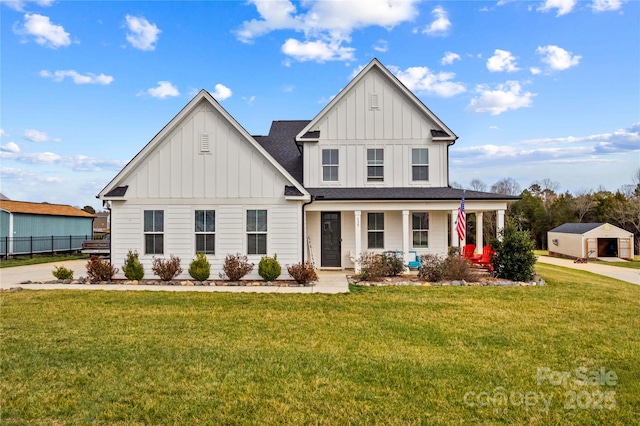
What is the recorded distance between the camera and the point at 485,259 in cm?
1468

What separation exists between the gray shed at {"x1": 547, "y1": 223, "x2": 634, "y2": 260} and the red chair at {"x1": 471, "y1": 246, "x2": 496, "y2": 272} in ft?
64.6

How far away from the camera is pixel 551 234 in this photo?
3469cm

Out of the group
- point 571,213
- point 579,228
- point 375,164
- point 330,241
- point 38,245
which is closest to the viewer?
point 330,241

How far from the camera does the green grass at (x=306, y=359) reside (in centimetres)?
396

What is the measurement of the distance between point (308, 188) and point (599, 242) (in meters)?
27.1

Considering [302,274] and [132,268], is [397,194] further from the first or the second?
[132,268]

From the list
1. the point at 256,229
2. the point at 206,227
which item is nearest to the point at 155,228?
the point at 206,227

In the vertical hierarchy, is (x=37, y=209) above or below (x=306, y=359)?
above

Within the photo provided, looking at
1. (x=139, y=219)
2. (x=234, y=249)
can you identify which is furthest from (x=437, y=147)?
(x=139, y=219)

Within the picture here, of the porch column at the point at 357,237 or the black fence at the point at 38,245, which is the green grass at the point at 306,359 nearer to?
the porch column at the point at 357,237

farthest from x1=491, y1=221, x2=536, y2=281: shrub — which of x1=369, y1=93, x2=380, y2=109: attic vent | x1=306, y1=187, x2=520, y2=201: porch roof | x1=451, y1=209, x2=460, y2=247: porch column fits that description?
x1=369, y1=93, x2=380, y2=109: attic vent

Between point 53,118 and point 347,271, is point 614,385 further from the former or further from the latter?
point 53,118

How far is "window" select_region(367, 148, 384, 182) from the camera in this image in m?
16.0

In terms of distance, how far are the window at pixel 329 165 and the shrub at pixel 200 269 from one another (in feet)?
19.8
